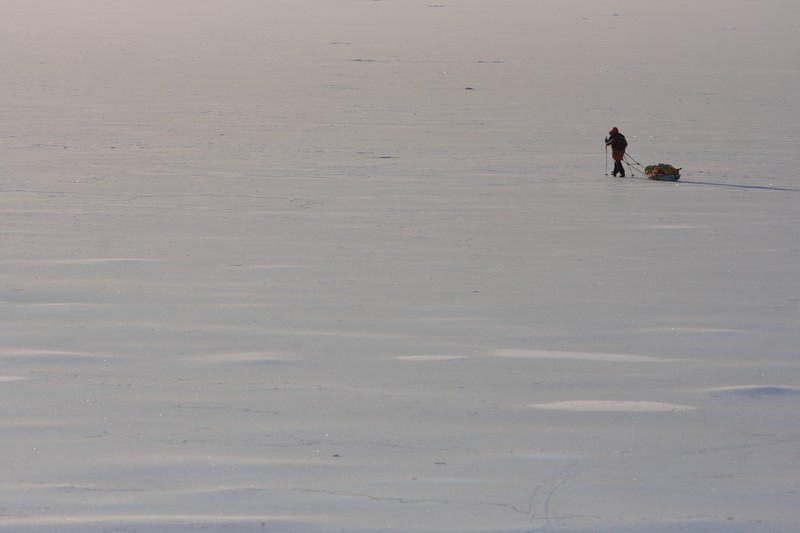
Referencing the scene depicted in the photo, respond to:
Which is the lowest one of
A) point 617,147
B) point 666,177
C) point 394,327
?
point 394,327

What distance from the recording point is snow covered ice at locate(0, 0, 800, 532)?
5.18m

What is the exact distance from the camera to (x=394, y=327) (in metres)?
8.05

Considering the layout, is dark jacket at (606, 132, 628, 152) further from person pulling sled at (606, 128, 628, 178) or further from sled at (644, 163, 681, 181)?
sled at (644, 163, 681, 181)

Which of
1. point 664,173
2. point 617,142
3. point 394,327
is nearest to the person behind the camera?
point 394,327

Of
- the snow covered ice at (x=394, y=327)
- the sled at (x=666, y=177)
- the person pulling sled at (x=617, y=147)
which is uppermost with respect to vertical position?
the person pulling sled at (x=617, y=147)

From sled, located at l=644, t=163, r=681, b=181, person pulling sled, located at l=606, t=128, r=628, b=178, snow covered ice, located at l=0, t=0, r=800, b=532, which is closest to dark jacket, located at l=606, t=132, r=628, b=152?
person pulling sled, located at l=606, t=128, r=628, b=178

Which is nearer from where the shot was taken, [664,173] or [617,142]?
[664,173]

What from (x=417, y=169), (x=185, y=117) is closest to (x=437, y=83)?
(x=185, y=117)

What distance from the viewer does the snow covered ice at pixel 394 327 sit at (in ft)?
17.0

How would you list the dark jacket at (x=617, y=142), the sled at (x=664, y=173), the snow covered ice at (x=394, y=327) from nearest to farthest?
1. the snow covered ice at (x=394, y=327)
2. the sled at (x=664, y=173)
3. the dark jacket at (x=617, y=142)

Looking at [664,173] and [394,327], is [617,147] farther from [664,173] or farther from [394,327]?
[394,327]

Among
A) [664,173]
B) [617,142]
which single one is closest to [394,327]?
[664,173]

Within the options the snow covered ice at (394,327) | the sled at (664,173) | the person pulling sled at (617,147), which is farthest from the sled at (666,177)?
the person pulling sled at (617,147)

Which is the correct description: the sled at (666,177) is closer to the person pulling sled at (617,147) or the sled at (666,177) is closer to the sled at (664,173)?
the sled at (664,173)
